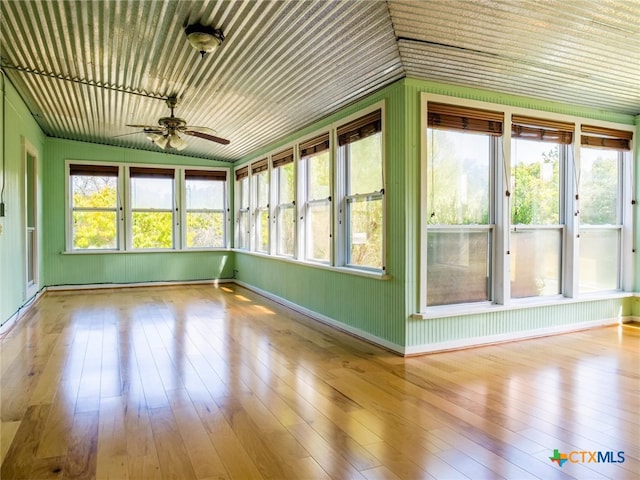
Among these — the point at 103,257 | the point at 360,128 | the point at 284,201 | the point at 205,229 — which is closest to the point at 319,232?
the point at 284,201

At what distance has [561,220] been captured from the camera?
4.93 meters

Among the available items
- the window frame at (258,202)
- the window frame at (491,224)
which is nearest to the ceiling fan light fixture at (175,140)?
the window frame at (258,202)

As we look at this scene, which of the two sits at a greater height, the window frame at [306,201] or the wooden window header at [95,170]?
the wooden window header at [95,170]

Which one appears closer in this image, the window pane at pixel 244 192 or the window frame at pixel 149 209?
the window frame at pixel 149 209

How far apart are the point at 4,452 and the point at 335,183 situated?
12.3ft

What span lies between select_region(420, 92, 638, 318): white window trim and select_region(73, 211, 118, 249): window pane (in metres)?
6.38

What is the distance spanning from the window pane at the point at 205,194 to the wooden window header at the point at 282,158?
2.50 metres

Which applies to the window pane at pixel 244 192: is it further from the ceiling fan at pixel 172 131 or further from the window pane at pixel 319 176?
the ceiling fan at pixel 172 131

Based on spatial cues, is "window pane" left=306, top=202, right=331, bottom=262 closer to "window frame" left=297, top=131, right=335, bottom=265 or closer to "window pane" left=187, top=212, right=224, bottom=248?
"window frame" left=297, top=131, right=335, bottom=265

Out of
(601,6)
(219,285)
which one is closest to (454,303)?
(601,6)

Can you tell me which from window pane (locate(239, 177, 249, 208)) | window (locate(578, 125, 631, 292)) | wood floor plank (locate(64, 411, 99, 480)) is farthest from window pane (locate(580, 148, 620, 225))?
window pane (locate(239, 177, 249, 208))

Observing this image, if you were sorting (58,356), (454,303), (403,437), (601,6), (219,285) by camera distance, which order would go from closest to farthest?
(403,437), (601,6), (58,356), (454,303), (219,285)

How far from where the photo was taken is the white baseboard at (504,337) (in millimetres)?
4039

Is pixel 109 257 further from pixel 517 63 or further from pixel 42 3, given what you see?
pixel 517 63
